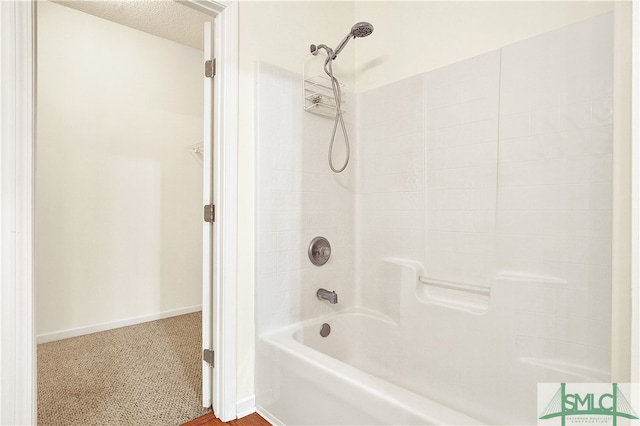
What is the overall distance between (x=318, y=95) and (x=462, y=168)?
88 cm

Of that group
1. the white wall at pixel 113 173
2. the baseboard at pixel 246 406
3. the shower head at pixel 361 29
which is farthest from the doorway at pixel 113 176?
the shower head at pixel 361 29

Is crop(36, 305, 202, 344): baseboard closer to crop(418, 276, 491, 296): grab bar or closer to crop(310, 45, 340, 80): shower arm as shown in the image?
crop(418, 276, 491, 296): grab bar

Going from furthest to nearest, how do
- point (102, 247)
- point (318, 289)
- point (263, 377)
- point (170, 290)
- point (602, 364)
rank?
point (170, 290)
point (102, 247)
point (318, 289)
point (263, 377)
point (602, 364)

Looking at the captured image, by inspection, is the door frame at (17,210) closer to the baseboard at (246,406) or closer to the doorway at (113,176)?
the baseboard at (246,406)

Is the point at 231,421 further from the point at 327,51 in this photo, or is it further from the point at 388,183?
the point at 327,51

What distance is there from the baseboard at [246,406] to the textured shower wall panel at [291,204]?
14.5 inches

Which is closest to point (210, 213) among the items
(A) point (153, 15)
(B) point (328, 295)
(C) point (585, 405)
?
(B) point (328, 295)

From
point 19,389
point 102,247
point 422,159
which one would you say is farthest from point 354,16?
point 102,247

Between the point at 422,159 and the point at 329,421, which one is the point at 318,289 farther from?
the point at 422,159

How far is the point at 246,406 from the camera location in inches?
67.2

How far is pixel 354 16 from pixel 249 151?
1273 mm

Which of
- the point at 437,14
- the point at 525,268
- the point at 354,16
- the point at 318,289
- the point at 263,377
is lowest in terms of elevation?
the point at 263,377

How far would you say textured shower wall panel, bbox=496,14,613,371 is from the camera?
134 centimetres

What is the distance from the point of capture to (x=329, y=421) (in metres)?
1.33
